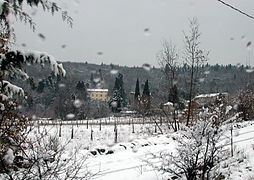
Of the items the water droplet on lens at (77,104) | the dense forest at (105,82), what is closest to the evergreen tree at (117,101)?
the dense forest at (105,82)

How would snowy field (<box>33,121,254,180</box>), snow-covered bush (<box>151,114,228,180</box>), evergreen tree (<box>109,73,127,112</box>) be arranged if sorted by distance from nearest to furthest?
snow-covered bush (<box>151,114,228,180</box>) → snowy field (<box>33,121,254,180</box>) → evergreen tree (<box>109,73,127,112</box>)

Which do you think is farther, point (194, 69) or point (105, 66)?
point (105, 66)

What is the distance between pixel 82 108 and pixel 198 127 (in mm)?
54942

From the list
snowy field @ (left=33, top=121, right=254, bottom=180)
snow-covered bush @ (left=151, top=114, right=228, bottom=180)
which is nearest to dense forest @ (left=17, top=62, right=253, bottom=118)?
snowy field @ (left=33, top=121, right=254, bottom=180)

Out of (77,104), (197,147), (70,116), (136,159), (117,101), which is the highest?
(197,147)

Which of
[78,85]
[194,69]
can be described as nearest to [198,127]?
[194,69]

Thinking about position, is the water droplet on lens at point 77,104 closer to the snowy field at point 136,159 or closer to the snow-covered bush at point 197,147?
the snowy field at point 136,159

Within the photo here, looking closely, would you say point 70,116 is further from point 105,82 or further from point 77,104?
point 105,82

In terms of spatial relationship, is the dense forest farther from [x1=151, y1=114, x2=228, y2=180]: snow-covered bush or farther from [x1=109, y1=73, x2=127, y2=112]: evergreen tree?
[x1=151, y1=114, x2=228, y2=180]: snow-covered bush

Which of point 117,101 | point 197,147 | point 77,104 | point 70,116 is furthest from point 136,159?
point 117,101

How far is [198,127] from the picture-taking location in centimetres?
881

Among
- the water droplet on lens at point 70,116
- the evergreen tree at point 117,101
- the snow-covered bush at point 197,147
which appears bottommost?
the water droplet on lens at point 70,116

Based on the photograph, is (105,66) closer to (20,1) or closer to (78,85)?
(78,85)

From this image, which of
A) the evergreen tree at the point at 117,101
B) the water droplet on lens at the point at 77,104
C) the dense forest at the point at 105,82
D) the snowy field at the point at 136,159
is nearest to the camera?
the snowy field at the point at 136,159
